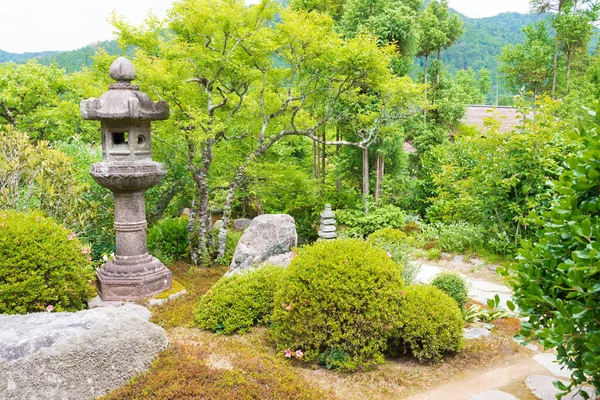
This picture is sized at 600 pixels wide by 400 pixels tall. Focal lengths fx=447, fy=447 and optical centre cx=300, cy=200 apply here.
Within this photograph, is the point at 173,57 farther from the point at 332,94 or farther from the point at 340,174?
the point at 340,174

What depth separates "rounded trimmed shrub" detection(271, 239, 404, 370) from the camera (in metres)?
4.61

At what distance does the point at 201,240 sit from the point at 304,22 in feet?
15.1

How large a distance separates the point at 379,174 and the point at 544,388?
9.72m

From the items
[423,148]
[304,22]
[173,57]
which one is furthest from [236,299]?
[423,148]

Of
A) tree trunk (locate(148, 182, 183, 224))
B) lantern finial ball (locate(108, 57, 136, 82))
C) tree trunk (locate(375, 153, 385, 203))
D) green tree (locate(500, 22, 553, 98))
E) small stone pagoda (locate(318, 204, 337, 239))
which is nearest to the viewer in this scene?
lantern finial ball (locate(108, 57, 136, 82))

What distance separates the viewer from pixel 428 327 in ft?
15.4

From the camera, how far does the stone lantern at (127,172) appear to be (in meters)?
6.49

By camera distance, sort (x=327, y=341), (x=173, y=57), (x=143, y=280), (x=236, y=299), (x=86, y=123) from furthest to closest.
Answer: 1. (x=86, y=123)
2. (x=173, y=57)
3. (x=143, y=280)
4. (x=236, y=299)
5. (x=327, y=341)

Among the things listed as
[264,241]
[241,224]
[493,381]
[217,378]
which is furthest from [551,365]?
[241,224]

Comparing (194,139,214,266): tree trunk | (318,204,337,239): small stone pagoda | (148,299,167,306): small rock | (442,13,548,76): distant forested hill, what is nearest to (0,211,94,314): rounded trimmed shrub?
(148,299,167,306): small rock

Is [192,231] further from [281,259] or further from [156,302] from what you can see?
[156,302]

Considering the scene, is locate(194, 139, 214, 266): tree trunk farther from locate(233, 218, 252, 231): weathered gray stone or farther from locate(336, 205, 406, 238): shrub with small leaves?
locate(233, 218, 252, 231): weathered gray stone

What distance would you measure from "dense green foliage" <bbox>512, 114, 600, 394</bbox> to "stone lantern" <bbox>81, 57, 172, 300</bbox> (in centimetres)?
546

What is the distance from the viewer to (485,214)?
8.95m
